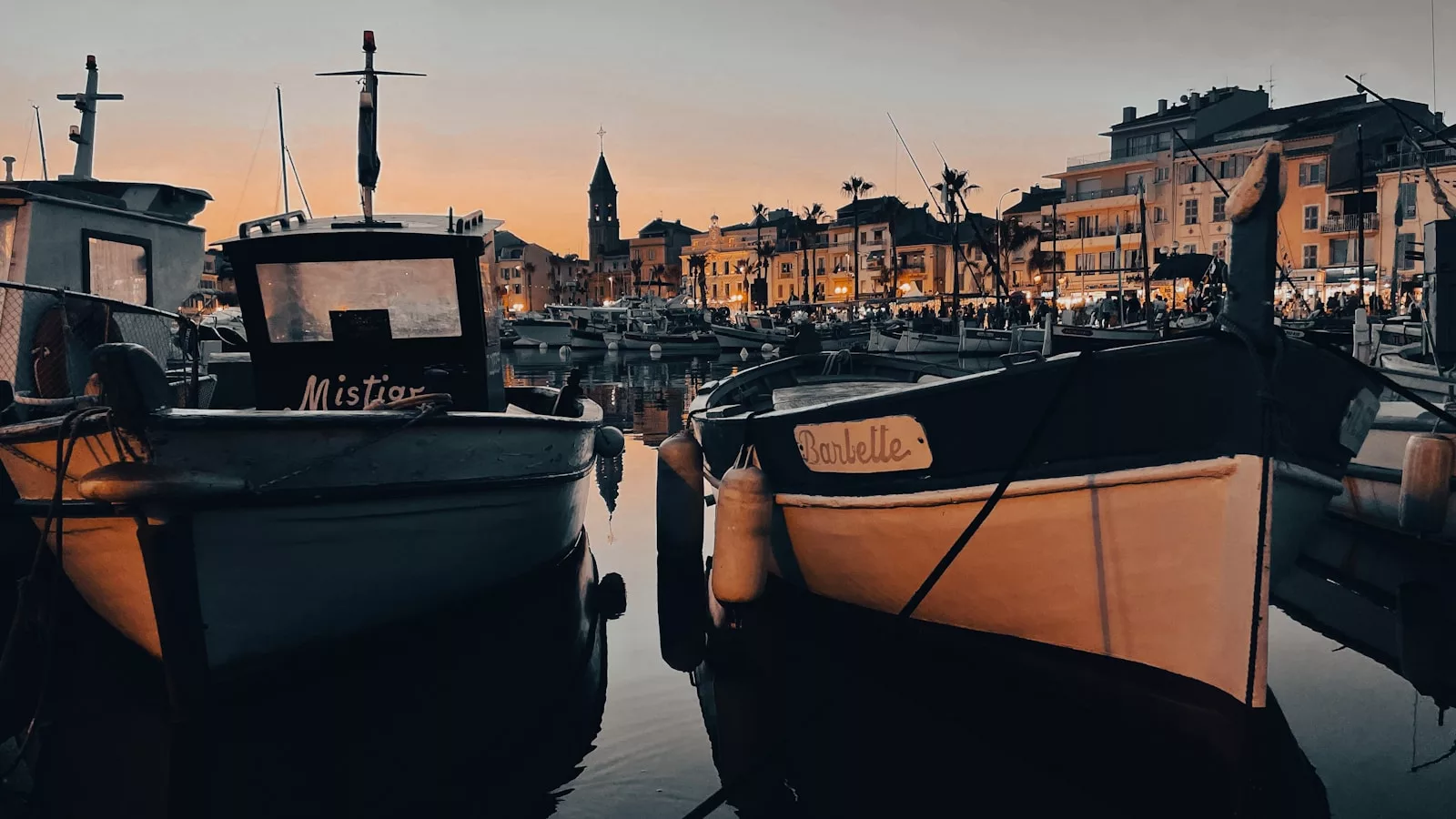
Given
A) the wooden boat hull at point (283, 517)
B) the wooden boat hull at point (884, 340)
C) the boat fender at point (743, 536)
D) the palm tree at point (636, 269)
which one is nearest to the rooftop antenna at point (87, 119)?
the wooden boat hull at point (283, 517)

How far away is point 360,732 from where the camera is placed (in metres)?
6.49

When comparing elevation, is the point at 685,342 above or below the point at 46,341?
below

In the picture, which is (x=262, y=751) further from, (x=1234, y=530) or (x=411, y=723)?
(x=1234, y=530)

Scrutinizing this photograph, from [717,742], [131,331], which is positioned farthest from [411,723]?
[131,331]

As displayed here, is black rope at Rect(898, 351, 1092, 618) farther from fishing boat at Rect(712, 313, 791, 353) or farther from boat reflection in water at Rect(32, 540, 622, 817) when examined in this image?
fishing boat at Rect(712, 313, 791, 353)

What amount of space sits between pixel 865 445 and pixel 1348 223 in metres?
61.5

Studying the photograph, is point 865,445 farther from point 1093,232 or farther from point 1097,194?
point 1097,194

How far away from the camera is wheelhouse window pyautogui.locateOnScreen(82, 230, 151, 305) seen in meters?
11.1

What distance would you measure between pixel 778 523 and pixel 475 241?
12.3ft

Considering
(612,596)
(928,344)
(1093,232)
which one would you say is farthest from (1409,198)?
(612,596)

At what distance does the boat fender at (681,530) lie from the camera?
9.20 m

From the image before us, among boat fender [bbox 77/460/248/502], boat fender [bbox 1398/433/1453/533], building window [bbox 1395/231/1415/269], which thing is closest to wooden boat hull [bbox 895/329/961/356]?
building window [bbox 1395/231/1415/269]

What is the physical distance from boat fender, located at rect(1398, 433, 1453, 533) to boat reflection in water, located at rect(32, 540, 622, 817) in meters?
8.25

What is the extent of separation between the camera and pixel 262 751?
6.24 m
